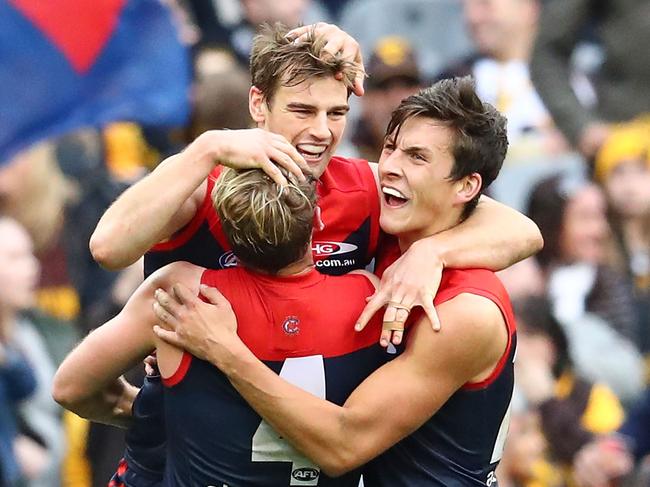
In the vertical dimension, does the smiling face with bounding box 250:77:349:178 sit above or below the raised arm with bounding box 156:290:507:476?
above

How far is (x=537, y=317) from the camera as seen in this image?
8.31 metres

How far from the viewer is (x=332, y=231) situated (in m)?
5.22

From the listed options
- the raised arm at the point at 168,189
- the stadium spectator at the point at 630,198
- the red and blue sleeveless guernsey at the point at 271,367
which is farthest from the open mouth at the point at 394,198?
the stadium spectator at the point at 630,198

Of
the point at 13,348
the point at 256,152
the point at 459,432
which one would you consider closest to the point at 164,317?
the point at 256,152

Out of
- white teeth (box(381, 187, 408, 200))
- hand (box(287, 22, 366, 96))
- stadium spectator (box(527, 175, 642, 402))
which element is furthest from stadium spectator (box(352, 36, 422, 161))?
white teeth (box(381, 187, 408, 200))

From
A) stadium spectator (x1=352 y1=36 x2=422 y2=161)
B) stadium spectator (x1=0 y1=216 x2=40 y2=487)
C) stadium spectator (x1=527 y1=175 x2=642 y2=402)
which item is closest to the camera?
stadium spectator (x1=0 y1=216 x2=40 y2=487)

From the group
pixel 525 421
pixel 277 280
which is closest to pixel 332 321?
pixel 277 280

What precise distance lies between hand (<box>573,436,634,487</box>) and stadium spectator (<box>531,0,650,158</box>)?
2.26 meters

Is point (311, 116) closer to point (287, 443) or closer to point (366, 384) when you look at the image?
point (366, 384)

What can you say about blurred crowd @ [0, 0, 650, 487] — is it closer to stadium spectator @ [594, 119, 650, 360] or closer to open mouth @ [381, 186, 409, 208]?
stadium spectator @ [594, 119, 650, 360]

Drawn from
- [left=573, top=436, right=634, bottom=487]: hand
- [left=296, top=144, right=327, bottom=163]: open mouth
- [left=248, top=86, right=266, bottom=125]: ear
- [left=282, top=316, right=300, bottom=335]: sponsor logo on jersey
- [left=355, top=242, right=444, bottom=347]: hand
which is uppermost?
[left=248, top=86, right=266, bottom=125]: ear

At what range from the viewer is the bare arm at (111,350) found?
4.89 meters

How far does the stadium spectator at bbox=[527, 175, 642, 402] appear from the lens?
8648 mm

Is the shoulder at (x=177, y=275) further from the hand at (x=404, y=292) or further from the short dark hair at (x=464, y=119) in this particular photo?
the short dark hair at (x=464, y=119)
